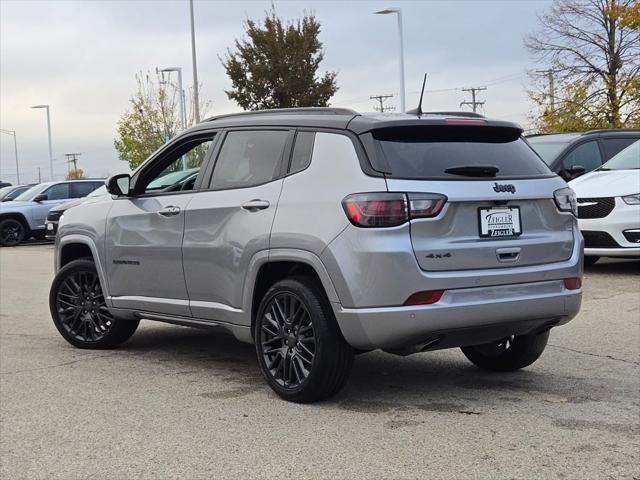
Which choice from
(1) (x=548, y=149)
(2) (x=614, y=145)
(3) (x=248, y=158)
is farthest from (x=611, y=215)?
(3) (x=248, y=158)

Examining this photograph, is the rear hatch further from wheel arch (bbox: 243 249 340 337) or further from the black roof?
wheel arch (bbox: 243 249 340 337)

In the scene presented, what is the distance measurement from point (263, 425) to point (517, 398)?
5.28 feet

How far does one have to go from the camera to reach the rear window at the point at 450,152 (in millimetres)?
5109

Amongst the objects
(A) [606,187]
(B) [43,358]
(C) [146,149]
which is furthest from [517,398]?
(C) [146,149]

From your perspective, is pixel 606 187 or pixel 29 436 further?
pixel 606 187

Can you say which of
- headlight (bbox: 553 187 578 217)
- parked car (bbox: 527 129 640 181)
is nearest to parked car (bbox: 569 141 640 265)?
parked car (bbox: 527 129 640 181)

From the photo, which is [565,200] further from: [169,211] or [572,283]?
[169,211]

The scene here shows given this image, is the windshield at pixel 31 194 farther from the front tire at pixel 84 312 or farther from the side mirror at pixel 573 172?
the front tire at pixel 84 312

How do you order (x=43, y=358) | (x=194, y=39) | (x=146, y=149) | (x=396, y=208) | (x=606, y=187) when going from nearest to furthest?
(x=396, y=208) < (x=43, y=358) < (x=606, y=187) < (x=194, y=39) < (x=146, y=149)

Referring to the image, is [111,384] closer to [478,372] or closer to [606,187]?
[478,372]

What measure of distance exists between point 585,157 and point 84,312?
8293 millimetres

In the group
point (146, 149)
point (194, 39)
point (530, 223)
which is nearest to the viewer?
point (530, 223)

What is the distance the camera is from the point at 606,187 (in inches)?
450

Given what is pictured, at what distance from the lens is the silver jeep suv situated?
4910 mm
